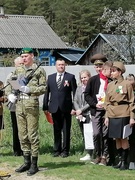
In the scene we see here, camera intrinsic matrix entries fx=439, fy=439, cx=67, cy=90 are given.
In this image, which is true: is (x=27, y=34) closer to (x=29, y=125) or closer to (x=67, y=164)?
(x=67, y=164)

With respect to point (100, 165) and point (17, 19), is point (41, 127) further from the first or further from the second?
point (17, 19)

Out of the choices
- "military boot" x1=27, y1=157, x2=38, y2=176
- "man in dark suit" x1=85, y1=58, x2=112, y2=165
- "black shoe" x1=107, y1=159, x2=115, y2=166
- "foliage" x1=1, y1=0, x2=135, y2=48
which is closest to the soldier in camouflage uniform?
"military boot" x1=27, y1=157, x2=38, y2=176

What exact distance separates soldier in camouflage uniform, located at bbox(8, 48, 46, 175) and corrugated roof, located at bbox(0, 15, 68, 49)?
35.1 meters

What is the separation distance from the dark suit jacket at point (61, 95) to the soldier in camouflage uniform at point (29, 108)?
143 cm

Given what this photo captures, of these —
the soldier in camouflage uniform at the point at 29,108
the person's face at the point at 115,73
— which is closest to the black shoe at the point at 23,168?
the soldier in camouflage uniform at the point at 29,108

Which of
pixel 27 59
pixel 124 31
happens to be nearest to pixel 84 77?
pixel 27 59

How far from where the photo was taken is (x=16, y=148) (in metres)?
8.59

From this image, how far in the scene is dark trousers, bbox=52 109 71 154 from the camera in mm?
8312

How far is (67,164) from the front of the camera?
743cm

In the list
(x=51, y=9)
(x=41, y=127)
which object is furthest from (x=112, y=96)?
(x=51, y=9)

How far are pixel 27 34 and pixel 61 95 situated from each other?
121 feet

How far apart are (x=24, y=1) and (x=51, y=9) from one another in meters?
6.82

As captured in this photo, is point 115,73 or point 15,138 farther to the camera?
point 15,138

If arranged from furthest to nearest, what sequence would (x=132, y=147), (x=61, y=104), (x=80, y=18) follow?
(x=80, y=18) → (x=61, y=104) → (x=132, y=147)
